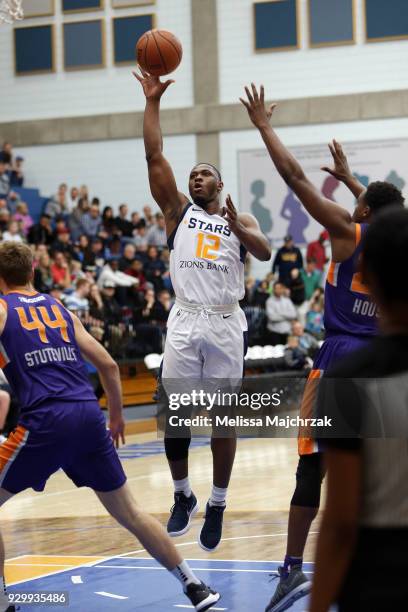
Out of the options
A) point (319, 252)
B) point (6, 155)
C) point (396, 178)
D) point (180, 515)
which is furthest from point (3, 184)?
point (180, 515)

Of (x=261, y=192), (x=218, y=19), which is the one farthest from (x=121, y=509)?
(x=218, y=19)

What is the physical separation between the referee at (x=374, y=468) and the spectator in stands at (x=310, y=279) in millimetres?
17108

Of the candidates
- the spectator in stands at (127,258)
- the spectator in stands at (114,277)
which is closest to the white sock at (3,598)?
the spectator in stands at (114,277)

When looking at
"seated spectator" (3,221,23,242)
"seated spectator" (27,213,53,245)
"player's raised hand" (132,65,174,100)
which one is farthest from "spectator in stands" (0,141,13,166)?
"player's raised hand" (132,65,174,100)

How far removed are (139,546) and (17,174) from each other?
16.1 metres

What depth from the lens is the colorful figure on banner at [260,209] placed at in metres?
22.2

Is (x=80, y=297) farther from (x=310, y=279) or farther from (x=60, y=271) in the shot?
(x=310, y=279)

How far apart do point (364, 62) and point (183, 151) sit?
13.9ft

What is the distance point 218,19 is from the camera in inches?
898

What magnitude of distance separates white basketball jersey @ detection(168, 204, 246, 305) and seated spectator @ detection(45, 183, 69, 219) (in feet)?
47.6

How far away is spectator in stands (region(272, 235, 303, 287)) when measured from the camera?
19.4 m

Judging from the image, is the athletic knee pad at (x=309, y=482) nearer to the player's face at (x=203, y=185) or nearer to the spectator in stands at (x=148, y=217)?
the player's face at (x=203, y=185)

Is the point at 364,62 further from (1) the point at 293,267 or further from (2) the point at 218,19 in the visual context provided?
(1) the point at 293,267

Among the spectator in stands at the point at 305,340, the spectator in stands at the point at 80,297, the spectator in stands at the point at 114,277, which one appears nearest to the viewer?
the spectator in stands at the point at 80,297
